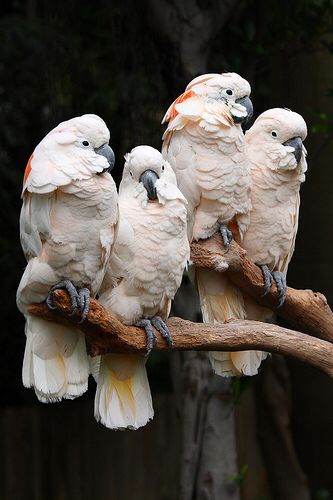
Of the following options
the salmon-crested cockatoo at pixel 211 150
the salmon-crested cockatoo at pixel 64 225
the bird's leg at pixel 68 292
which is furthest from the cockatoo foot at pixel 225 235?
the bird's leg at pixel 68 292

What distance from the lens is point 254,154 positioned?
2906 millimetres

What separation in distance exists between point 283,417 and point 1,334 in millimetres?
1462

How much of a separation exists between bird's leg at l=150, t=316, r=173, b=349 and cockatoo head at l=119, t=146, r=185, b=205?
0.35 meters

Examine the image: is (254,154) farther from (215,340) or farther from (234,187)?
(215,340)

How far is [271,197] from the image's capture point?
2.91 metres

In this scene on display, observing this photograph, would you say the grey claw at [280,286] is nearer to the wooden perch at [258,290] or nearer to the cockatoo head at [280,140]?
the wooden perch at [258,290]

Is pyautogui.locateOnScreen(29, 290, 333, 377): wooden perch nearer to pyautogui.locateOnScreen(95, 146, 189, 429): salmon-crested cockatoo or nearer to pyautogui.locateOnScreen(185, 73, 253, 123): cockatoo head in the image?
pyautogui.locateOnScreen(95, 146, 189, 429): salmon-crested cockatoo

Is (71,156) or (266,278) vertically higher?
(71,156)

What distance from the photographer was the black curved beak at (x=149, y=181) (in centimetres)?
251

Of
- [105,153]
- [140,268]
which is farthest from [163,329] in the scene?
[105,153]

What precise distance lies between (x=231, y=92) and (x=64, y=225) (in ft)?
2.34

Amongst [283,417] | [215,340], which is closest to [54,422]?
[283,417]

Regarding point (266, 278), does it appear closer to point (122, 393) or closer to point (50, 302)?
point (122, 393)

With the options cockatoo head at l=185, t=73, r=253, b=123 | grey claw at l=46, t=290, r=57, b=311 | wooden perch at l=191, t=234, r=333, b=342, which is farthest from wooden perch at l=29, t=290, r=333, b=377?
cockatoo head at l=185, t=73, r=253, b=123
